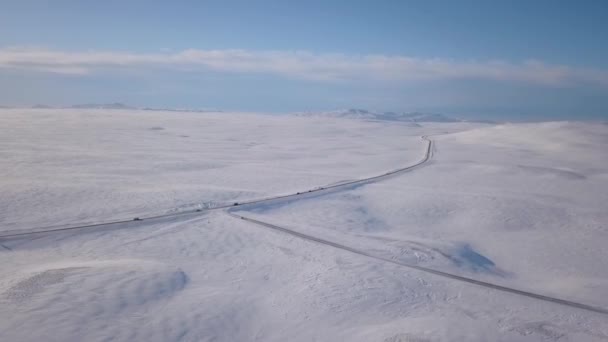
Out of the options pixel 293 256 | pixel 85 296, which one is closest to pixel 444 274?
pixel 293 256

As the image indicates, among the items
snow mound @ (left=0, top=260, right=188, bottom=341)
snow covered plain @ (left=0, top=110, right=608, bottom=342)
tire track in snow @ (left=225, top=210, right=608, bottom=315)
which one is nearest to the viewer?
snow mound @ (left=0, top=260, right=188, bottom=341)

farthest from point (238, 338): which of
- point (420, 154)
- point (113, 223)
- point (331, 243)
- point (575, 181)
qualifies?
point (420, 154)

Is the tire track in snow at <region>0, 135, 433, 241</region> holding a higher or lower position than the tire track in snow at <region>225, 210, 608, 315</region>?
higher

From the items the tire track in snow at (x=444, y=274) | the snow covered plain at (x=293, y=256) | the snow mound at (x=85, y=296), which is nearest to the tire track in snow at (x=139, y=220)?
the snow covered plain at (x=293, y=256)

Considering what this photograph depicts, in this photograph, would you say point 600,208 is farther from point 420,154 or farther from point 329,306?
point 420,154

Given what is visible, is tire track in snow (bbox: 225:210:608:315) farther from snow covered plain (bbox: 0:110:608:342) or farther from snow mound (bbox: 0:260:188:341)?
snow mound (bbox: 0:260:188:341)

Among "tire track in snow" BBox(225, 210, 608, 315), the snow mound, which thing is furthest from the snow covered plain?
"tire track in snow" BBox(225, 210, 608, 315)

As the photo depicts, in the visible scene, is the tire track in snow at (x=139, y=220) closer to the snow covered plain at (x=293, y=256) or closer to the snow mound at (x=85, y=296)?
the snow covered plain at (x=293, y=256)

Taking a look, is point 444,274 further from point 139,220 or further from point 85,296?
point 139,220
